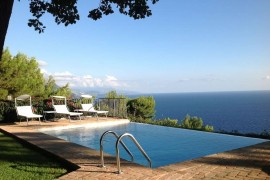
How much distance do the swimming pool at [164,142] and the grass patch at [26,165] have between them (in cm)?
231

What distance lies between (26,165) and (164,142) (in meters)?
5.33

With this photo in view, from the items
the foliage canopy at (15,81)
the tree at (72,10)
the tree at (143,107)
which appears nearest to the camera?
the tree at (72,10)

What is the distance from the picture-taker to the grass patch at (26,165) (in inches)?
220

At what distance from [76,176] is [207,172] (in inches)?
95.8

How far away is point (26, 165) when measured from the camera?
20.8 feet

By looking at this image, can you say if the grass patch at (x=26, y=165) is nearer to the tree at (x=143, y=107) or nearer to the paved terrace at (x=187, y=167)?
the paved terrace at (x=187, y=167)

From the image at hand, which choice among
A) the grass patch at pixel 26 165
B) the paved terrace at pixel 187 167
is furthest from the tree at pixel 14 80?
the paved terrace at pixel 187 167

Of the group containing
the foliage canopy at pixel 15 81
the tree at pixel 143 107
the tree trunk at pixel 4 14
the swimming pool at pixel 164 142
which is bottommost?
the swimming pool at pixel 164 142

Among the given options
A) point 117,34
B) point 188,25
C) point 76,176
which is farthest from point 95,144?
point 188,25

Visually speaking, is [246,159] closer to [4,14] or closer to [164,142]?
[164,142]

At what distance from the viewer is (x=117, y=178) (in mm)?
5098

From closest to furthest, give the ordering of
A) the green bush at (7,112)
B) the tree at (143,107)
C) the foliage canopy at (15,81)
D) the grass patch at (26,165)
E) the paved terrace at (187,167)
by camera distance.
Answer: the paved terrace at (187,167)
the grass patch at (26,165)
the green bush at (7,112)
the foliage canopy at (15,81)
the tree at (143,107)

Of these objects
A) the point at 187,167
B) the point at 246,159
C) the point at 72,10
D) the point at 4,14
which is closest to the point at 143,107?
the point at 246,159

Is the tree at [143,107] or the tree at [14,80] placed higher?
the tree at [14,80]
